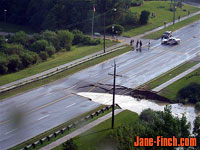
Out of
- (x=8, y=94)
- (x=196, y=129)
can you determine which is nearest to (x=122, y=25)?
(x=8, y=94)

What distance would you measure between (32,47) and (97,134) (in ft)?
92.6

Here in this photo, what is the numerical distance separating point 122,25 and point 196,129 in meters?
51.8

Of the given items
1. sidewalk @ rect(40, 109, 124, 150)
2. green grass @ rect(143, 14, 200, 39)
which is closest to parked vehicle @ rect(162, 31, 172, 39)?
green grass @ rect(143, 14, 200, 39)

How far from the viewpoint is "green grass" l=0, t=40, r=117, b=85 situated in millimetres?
43297

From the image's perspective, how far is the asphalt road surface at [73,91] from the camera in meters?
30.0

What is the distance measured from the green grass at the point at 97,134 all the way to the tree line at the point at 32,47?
64.9 feet

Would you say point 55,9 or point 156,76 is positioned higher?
point 55,9

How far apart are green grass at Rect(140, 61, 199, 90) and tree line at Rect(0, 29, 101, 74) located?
1703 cm

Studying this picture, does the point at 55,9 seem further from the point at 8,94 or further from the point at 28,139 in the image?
the point at 28,139

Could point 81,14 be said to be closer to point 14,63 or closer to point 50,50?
point 50,50

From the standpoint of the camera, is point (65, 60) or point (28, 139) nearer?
point (28, 139)

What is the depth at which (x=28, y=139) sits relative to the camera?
90.6 ft

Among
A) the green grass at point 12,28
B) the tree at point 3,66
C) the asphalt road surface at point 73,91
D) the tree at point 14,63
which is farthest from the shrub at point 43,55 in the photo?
the green grass at point 12,28

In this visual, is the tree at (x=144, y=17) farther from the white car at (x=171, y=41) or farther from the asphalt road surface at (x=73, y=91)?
the white car at (x=171, y=41)
